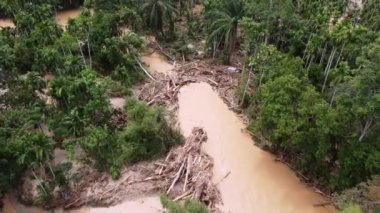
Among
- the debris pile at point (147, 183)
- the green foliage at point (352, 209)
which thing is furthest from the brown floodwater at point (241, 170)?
the green foliage at point (352, 209)

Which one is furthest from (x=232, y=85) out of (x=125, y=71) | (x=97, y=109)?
(x=97, y=109)

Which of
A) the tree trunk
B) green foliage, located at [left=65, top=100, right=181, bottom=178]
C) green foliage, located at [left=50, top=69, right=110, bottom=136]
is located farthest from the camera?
the tree trunk

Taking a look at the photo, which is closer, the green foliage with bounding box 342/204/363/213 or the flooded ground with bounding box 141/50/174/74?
the green foliage with bounding box 342/204/363/213

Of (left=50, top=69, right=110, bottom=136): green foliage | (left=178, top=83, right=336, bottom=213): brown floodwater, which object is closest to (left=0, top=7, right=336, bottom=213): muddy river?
(left=178, top=83, right=336, bottom=213): brown floodwater

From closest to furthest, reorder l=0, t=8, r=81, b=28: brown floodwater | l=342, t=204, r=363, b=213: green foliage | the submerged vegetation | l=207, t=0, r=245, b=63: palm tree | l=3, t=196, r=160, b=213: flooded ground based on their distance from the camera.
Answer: l=342, t=204, r=363, b=213: green foliage, the submerged vegetation, l=3, t=196, r=160, b=213: flooded ground, l=207, t=0, r=245, b=63: palm tree, l=0, t=8, r=81, b=28: brown floodwater

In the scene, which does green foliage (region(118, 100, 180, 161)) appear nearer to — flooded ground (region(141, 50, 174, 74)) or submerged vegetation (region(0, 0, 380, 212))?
submerged vegetation (region(0, 0, 380, 212))

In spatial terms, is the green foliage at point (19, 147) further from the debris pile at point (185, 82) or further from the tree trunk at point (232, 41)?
the tree trunk at point (232, 41)

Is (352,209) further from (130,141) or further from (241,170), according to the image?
(130,141)
